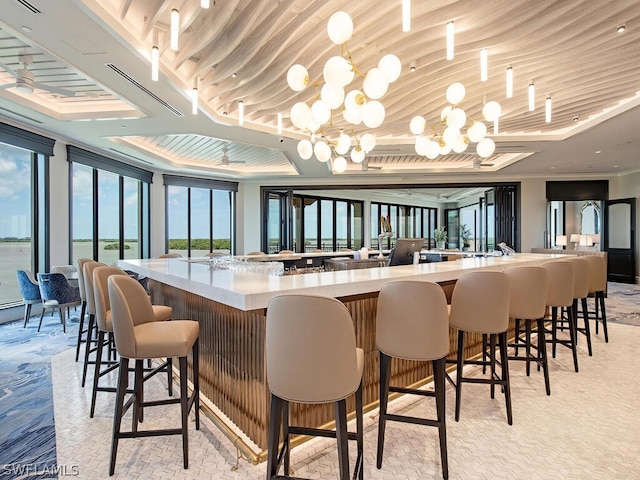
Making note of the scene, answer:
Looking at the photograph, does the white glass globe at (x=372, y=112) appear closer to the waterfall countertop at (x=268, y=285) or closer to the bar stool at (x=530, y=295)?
the waterfall countertop at (x=268, y=285)

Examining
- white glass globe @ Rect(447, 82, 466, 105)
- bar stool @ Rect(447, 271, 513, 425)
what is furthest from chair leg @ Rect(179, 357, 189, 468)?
white glass globe @ Rect(447, 82, 466, 105)

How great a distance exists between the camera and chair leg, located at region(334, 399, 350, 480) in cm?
157

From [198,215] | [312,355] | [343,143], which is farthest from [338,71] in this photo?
[198,215]

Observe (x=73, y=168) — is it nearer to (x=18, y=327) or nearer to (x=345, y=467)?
(x=18, y=327)

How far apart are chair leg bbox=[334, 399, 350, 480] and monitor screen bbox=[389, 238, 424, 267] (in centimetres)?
257

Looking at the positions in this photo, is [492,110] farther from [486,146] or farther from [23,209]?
[23,209]

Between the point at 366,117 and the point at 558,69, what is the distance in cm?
234

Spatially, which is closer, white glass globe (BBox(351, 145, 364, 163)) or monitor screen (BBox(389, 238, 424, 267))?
monitor screen (BBox(389, 238, 424, 267))

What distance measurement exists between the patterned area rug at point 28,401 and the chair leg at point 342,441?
5.22ft

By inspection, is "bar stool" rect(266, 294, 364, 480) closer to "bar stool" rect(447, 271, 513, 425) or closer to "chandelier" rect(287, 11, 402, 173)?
"bar stool" rect(447, 271, 513, 425)

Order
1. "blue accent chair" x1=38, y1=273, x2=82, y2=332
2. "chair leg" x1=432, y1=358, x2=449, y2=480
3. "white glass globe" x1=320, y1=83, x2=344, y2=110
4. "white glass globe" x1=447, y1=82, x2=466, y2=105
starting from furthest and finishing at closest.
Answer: "blue accent chair" x1=38, y1=273, x2=82, y2=332 < "white glass globe" x1=447, y1=82, x2=466, y2=105 < "white glass globe" x1=320, y1=83, x2=344, y2=110 < "chair leg" x1=432, y1=358, x2=449, y2=480

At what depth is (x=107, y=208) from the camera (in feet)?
26.3

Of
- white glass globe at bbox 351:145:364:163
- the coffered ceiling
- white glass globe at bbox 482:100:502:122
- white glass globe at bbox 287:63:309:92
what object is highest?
the coffered ceiling

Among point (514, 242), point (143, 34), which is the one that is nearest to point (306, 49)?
point (143, 34)
